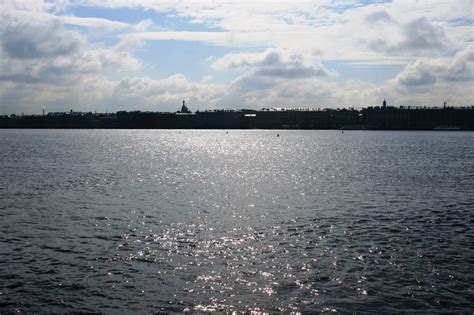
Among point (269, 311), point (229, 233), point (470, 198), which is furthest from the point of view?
point (470, 198)

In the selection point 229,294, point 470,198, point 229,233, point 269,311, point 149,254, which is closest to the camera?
point 269,311

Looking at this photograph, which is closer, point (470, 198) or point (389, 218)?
point (389, 218)

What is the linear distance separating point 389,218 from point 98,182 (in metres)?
26.4

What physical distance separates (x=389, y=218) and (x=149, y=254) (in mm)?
13548

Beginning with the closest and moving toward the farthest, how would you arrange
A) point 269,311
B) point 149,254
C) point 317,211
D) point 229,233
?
point 269,311 < point 149,254 < point 229,233 < point 317,211

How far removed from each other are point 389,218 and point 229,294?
14512mm

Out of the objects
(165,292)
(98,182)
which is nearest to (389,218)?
(165,292)

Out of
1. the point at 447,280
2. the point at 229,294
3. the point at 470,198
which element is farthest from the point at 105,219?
the point at 470,198

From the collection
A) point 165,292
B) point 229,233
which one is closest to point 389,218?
point 229,233

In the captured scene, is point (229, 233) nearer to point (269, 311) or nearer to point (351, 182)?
point (269, 311)

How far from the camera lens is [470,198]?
115 ft

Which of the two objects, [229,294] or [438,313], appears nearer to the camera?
[438,313]

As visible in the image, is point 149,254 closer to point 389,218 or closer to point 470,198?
point 389,218

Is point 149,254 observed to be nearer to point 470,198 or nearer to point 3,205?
point 3,205
